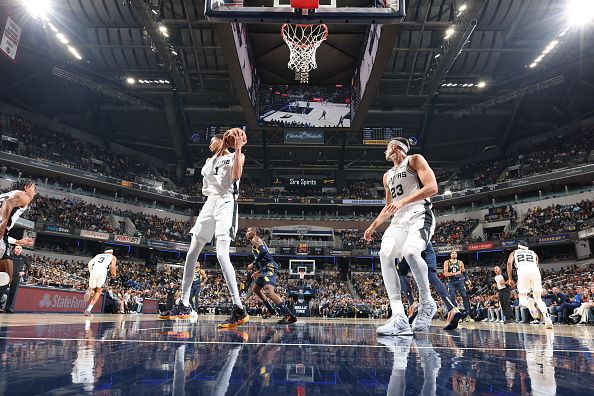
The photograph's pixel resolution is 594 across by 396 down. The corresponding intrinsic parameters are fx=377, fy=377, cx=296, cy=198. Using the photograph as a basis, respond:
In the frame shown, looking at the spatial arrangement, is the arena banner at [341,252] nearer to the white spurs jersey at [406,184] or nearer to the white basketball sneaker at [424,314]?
the white basketball sneaker at [424,314]

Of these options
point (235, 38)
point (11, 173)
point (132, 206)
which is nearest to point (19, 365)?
point (235, 38)

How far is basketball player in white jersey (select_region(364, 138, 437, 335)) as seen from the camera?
12.6 feet

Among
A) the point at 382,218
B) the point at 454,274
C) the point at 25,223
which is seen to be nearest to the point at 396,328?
the point at 382,218

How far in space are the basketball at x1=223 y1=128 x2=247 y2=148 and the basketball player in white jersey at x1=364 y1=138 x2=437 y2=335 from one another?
5.86 ft

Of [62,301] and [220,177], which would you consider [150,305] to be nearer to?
[62,301]

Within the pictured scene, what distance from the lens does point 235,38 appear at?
1675cm

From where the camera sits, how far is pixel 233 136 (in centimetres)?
456

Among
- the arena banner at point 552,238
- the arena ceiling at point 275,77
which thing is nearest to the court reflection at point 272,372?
the arena ceiling at point 275,77

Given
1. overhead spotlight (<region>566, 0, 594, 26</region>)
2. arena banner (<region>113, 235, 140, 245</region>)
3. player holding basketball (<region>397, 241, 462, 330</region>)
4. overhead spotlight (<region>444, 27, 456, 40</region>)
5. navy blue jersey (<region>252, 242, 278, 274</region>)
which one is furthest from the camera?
arena banner (<region>113, 235, 140, 245</region>)

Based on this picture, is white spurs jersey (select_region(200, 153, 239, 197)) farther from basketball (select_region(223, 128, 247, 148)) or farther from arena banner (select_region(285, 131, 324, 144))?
arena banner (select_region(285, 131, 324, 144))

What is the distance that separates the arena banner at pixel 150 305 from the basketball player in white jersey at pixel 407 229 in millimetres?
18582

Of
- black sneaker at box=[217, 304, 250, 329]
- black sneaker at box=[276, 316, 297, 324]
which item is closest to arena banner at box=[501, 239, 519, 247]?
black sneaker at box=[276, 316, 297, 324]

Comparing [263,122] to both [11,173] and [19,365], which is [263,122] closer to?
[11,173]

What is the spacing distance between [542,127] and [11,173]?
43.1m
